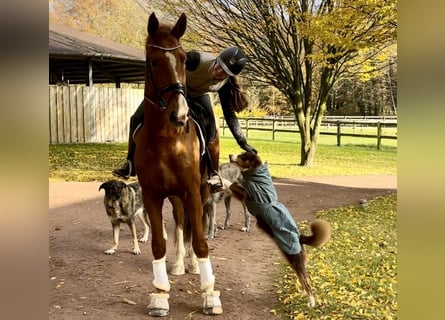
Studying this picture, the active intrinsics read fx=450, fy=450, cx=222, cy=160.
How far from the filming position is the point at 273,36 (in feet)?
7.53

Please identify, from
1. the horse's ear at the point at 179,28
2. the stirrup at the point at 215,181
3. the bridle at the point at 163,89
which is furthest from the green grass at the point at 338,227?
the horse's ear at the point at 179,28

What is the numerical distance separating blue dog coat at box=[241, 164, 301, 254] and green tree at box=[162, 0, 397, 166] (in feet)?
1.80

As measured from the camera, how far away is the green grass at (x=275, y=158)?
80.0 inches

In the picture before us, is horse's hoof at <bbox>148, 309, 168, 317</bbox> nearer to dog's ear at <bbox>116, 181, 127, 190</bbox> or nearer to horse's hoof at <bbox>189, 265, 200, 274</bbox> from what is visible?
horse's hoof at <bbox>189, 265, 200, 274</bbox>

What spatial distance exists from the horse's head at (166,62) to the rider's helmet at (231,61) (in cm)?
20

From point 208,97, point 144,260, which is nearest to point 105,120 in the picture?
point 208,97

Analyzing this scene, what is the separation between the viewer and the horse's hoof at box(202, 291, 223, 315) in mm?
1724

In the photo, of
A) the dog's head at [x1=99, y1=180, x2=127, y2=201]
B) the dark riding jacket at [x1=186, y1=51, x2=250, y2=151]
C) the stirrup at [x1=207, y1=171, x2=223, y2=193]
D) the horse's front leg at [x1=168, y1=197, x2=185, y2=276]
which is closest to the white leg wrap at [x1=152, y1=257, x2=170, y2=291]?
the horse's front leg at [x1=168, y1=197, x2=185, y2=276]

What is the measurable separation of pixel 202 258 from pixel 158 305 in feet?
0.80
